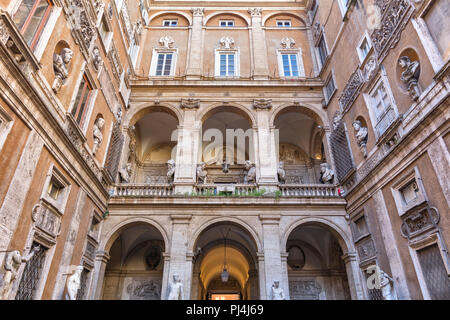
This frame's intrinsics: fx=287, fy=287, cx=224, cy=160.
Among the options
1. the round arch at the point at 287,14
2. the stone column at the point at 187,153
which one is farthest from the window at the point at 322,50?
the stone column at the point at 187,153

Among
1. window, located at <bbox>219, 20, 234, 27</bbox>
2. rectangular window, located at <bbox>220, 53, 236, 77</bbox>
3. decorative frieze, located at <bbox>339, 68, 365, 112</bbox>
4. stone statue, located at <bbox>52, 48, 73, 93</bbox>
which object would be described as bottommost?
stone statue, located at <bbox>52, 48, 73, 93</bbox>

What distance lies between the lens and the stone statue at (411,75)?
25.7ft

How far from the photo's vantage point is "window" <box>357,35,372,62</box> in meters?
10.7

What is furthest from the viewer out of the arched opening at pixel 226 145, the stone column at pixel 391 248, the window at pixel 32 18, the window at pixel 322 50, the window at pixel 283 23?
the window at pixel 283 23

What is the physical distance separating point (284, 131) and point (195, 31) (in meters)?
8.12

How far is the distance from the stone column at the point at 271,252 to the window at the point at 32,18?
9.34 m

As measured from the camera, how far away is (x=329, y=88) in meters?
14.3

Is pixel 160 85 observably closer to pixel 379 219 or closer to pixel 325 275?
pixel 379 219

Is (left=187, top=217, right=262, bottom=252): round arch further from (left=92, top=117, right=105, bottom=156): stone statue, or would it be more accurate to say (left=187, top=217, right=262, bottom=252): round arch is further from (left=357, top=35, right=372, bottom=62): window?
(left=357, top=35, right=372, bottom=62): window

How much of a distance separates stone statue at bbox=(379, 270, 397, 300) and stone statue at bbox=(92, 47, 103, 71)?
12.1 metres

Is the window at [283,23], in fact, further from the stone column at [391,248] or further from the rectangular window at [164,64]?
the stone column at [391,248]

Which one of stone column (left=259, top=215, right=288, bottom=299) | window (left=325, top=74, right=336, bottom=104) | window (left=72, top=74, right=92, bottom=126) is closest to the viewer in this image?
window (left=72, top=74, right=92, bottom=126)

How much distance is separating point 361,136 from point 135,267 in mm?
11735

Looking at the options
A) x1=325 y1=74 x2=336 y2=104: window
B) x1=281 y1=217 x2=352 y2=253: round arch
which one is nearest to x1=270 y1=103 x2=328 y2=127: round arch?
x1=325 y1=74 x2=336 y2=104: window
